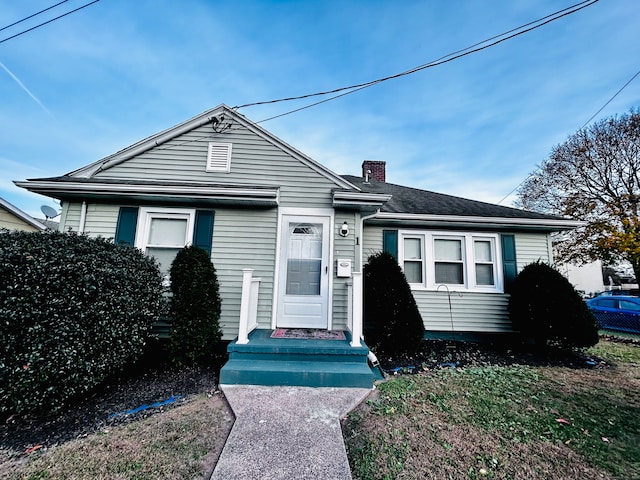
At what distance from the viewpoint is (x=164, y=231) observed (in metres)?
5.32

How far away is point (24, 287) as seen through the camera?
2.87m

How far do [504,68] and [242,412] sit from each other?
977cm

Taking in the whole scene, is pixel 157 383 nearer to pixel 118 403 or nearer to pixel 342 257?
pixel 118 403

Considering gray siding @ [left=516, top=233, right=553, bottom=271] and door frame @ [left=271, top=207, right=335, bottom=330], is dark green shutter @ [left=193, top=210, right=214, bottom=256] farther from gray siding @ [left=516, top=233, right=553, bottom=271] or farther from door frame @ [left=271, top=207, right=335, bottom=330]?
gray siding @ [left=516, top=233, right=553, bottom=271]

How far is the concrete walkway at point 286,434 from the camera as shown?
83.7 inches

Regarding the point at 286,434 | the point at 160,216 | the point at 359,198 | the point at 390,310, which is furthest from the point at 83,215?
the point at 390,310

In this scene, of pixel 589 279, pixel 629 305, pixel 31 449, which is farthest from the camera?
pixel 589 279

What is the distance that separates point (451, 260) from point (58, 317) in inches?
274

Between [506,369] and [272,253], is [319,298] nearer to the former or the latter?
[272,253]

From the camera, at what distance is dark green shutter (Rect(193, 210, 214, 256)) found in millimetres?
5246

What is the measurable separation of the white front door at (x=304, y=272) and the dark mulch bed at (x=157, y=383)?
1425 millimetres

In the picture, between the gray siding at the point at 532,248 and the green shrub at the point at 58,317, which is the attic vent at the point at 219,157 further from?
the gray siding at the point at 532,248

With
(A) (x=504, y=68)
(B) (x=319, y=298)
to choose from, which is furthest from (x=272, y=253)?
(A) (x=504, y=68)

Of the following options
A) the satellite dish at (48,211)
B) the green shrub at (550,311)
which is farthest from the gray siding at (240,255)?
the satellite dish at (48,211)
